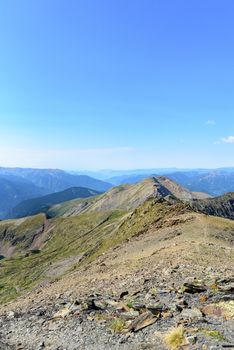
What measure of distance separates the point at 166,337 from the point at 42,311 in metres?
11.6

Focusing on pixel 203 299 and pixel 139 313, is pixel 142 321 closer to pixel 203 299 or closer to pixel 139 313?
pixel 139 313

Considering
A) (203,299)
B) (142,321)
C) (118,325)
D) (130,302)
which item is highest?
(203,299)

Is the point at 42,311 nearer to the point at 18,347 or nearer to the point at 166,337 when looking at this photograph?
the point at 18,347

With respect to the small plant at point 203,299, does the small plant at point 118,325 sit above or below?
below

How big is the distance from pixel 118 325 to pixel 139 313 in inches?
78.9

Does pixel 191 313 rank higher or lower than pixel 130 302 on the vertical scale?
higher

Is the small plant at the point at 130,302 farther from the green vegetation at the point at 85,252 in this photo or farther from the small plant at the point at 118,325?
the green vegetation at the point at 85,252

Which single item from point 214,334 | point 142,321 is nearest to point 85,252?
point 142,321

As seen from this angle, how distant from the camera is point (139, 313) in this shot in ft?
73.7

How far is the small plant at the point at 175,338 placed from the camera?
1736 cm

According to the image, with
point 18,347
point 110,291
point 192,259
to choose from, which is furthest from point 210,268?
point 18,347

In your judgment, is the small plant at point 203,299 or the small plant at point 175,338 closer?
the small plant at point 175,338

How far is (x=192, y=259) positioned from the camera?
3812 cm

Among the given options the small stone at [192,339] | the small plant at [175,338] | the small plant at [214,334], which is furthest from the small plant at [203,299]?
the small stone at [192,339]
